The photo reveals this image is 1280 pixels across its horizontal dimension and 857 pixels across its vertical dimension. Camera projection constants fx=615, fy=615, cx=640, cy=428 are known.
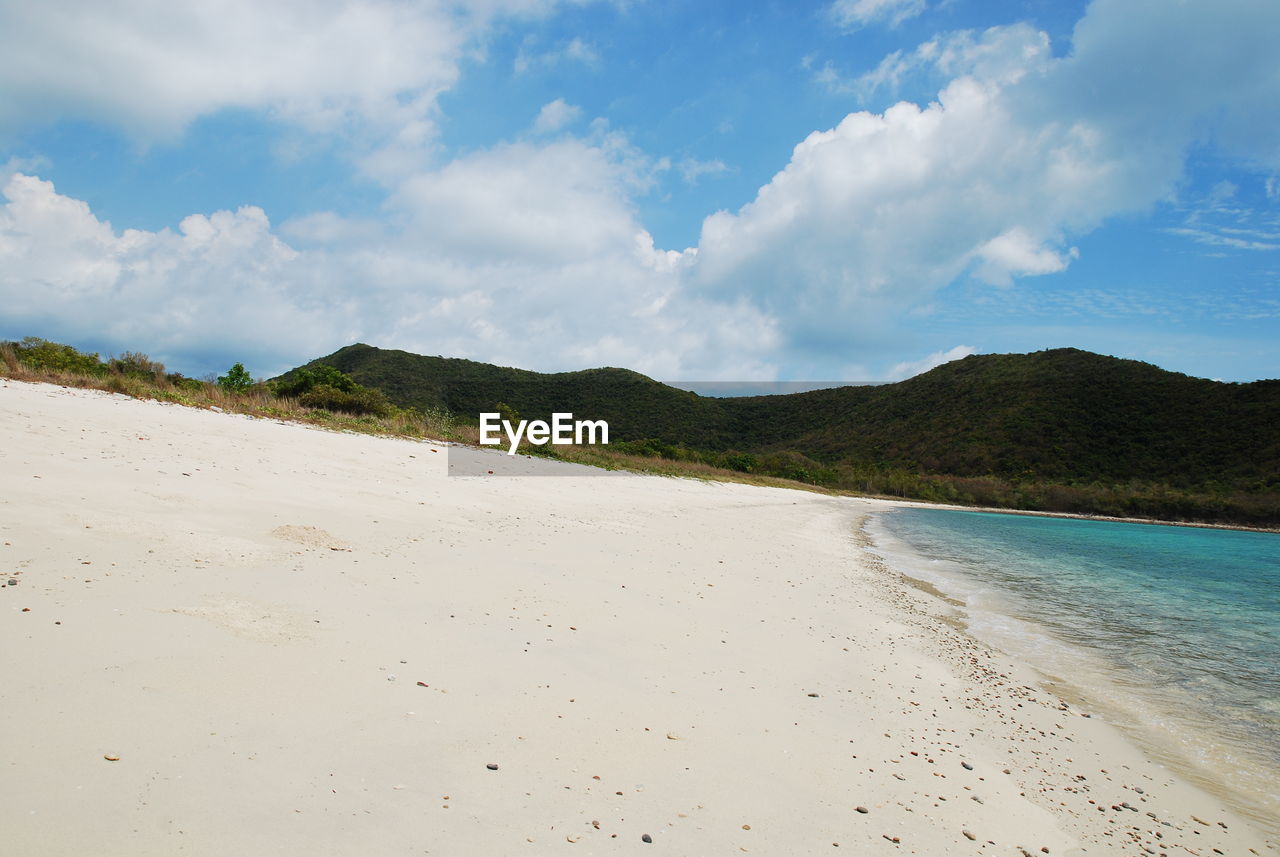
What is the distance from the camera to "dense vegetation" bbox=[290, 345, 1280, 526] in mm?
55438

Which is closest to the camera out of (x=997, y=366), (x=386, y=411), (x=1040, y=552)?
(x=1040, y=552)

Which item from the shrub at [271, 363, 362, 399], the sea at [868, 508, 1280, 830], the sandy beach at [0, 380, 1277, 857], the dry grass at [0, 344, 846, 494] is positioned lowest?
the sea at [868, 508, 1280, 830]

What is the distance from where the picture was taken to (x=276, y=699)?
10.2ft

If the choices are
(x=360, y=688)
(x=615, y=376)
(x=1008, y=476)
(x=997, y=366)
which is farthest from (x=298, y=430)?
(x=997, y=366)

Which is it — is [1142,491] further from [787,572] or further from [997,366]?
[787,572]

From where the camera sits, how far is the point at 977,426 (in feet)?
225

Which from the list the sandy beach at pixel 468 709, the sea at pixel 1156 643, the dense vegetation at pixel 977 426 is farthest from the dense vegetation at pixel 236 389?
the dense vegetation at pixel 977 426

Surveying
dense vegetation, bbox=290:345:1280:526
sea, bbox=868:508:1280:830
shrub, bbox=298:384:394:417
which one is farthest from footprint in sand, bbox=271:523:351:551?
dense vegetation, bbox=290:345:1280:526

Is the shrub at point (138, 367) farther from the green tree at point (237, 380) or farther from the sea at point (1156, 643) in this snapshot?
the sea at point (1156, 643)

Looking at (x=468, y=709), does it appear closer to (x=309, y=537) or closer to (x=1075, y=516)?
(x=309, y=537)

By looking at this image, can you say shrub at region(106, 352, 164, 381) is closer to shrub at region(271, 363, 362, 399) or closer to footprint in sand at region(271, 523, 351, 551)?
shrub at region(271, 363, 362, 399)

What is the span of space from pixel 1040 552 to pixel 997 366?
72.1 meters

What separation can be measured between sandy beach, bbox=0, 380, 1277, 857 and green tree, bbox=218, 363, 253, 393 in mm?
12443

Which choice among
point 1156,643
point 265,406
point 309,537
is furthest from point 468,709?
point 265,406
